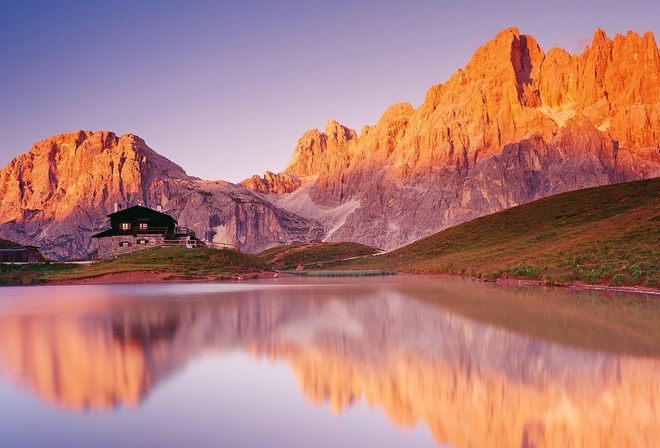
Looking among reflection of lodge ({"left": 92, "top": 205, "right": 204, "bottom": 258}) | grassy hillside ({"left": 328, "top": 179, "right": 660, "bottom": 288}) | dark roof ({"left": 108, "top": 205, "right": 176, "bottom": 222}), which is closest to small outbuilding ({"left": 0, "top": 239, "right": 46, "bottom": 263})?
reflection of lodge ({"left": 92, "top": 205, "right": 204, "bottom": 258})

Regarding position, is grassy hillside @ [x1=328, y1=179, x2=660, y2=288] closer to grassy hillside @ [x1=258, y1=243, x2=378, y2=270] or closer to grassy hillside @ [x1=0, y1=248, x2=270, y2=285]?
grassy hillside @ [x1=258, y1=243, x2=378, y2=270]

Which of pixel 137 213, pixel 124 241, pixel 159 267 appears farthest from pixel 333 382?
pixel 137 213

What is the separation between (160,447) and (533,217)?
102 meters

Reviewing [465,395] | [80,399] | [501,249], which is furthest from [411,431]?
[501,249]

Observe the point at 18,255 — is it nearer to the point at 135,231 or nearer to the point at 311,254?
the point at 135,231

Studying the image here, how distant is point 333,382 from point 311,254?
125 m

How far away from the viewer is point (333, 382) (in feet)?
41.7

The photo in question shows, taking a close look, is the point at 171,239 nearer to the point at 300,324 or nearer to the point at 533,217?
the point at 533,217

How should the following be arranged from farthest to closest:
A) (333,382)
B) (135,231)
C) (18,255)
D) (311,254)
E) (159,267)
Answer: (311,254), (135,231), (18,255), (159,267), (333,382)

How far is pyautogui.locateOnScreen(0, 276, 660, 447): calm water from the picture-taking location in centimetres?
921

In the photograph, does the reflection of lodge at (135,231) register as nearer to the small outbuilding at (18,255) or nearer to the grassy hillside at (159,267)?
the small outbuilding at (18,255)

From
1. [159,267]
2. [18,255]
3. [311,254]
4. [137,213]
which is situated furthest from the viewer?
[311,254]

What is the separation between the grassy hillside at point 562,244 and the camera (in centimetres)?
4438

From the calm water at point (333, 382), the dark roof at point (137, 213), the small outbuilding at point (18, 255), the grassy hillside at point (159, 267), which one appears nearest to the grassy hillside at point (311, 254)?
the dark roof at point (137, 213)
